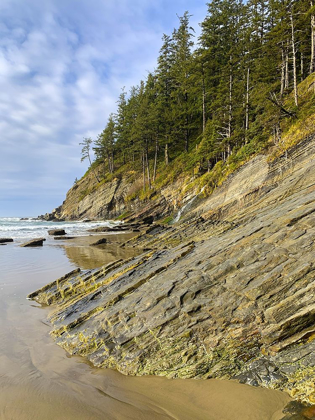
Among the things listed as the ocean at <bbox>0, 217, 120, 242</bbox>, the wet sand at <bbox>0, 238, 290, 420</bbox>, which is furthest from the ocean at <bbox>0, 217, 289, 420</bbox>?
the ocean at <bbox>0, 217, 120, 242</bbox>

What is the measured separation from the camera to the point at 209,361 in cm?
442

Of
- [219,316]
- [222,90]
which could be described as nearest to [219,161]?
[222,90]

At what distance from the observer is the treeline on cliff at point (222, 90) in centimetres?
Result: 2277

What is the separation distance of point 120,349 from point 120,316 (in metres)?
0.77

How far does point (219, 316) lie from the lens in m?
4.79

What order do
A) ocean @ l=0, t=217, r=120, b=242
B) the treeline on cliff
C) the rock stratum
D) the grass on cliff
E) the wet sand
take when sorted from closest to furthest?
the wet sand → the rock stratum → the grass on cliff → the treeline on cliff → ocean @ l=0, t=217, r=120, b=242

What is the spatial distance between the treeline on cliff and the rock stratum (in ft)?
52.3

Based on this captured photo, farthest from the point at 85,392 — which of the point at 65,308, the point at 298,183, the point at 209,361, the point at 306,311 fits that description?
the point at 298,183

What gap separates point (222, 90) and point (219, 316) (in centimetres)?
3031

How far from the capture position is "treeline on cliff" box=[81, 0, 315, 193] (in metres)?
22.8

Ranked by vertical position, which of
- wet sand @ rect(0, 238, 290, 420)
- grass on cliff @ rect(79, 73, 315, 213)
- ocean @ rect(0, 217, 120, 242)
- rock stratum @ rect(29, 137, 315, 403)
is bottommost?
wet sand @ rect(0, 238, 290, 420)

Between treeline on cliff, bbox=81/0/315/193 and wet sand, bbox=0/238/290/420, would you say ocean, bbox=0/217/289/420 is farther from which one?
treeline on cliff, bbox=81/0/315/193

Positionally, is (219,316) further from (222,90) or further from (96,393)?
(222,90)

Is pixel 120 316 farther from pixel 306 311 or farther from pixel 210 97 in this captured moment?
pixel 210 97
